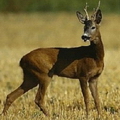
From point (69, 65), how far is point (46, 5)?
51162 mm

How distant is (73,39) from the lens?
121ft

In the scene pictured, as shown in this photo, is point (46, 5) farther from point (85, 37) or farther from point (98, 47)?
point (85, 37)

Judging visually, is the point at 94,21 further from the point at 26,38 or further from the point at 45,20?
the point at 45,20

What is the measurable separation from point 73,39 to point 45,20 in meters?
9.55

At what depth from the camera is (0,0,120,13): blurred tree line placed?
6075 centimetres

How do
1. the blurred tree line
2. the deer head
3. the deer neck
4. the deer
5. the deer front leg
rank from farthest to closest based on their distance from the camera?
the blurred tree line → the deer front leg → the deer neck → the deer → the deer head

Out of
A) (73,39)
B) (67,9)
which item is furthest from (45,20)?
(67,9)

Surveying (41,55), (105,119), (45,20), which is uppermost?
(45,20)

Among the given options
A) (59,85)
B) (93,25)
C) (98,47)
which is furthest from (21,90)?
(59,85)

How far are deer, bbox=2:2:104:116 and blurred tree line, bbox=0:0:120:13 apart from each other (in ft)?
163

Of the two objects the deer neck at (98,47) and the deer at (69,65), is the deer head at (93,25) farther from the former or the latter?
the deer neck at (98,47)

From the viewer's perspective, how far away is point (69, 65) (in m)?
10.5

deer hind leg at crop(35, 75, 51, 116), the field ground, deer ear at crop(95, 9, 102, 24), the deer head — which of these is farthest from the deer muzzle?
the field ground

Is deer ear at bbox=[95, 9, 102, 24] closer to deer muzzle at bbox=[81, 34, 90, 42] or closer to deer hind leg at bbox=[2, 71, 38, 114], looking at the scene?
deer muzzle at bbox=[81, 34, 90, 42]
